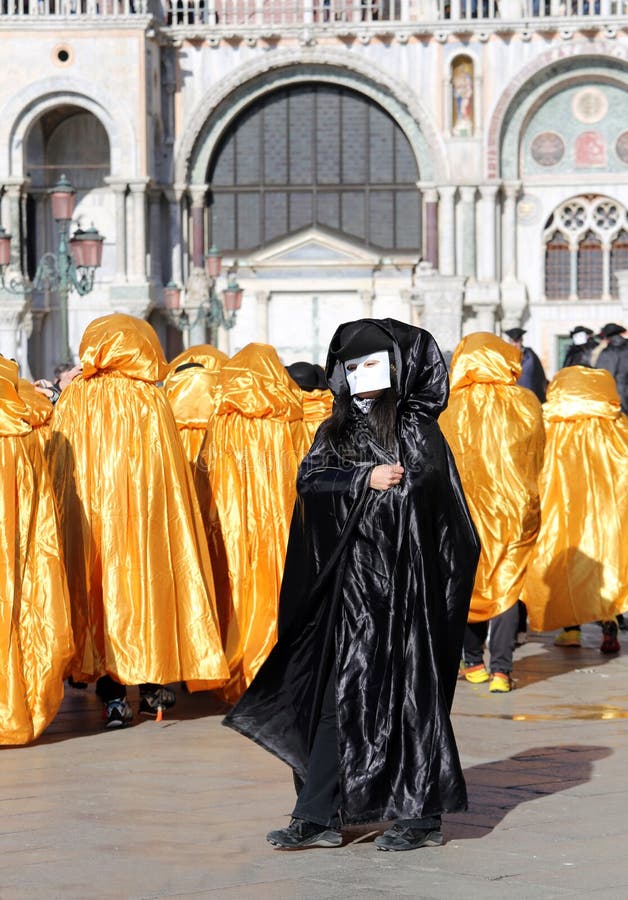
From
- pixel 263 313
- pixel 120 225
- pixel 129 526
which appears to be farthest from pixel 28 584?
pixel 263 313

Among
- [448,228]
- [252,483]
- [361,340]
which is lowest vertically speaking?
[252,483]

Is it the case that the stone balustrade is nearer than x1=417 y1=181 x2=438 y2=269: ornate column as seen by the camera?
Yes

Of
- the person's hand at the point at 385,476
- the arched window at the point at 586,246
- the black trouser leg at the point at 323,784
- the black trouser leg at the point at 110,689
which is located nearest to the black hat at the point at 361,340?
the person's hand at the point at 385,476

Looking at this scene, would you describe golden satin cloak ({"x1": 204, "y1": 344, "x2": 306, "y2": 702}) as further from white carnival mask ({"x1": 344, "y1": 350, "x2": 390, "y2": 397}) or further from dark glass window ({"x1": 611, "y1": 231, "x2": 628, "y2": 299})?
dark glass window ({"x1": 611, "y1": 231, "x2": 628, "y2": 299})

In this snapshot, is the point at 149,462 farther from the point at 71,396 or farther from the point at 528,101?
the point at 528,101

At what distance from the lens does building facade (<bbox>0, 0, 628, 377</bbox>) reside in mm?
33844

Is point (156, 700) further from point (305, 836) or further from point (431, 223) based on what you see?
point (431, 223)

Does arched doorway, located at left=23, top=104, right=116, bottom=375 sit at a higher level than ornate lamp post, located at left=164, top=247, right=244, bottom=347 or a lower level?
higher

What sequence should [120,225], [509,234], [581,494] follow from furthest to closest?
[509,234], [120,225], [581,494]

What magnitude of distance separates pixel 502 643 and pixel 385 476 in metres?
3.90

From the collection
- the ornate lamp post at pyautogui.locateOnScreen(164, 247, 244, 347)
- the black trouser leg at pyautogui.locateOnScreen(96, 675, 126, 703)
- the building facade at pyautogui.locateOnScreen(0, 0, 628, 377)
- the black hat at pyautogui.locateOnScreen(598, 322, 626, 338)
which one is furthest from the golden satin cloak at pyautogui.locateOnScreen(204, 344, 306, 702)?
the building facade at pyautogui.locateOnScreen(0, 0, 628, 377)

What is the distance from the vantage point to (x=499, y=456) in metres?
10.1

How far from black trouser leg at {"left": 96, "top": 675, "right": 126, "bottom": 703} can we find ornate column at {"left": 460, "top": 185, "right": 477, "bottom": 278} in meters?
26.3

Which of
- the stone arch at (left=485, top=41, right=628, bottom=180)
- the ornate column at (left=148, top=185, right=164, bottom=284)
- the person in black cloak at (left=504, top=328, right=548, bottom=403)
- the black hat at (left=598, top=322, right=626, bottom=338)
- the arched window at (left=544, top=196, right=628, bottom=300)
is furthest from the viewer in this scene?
the arched window at (left=544, top=196, right=628, bottom=300)
